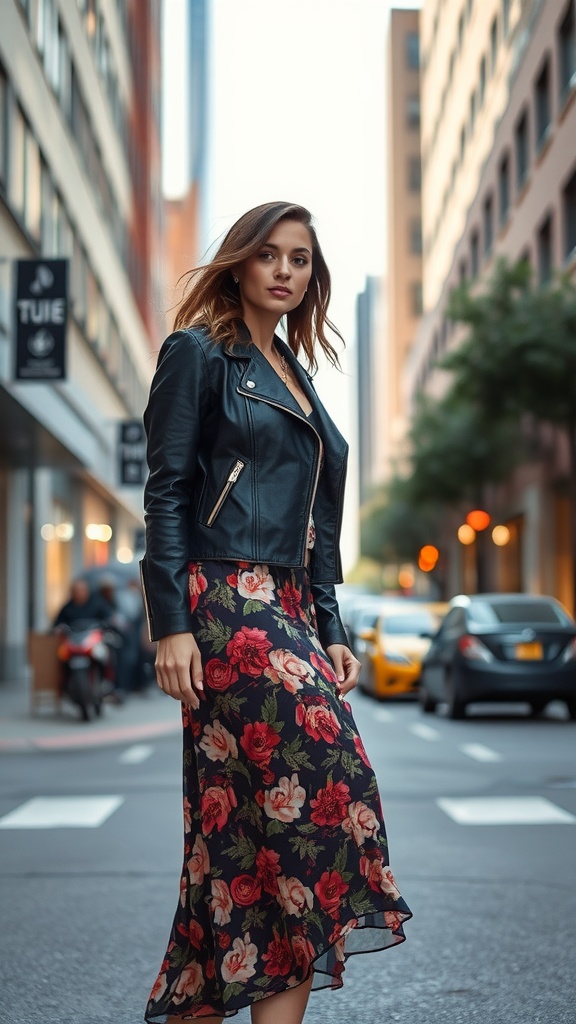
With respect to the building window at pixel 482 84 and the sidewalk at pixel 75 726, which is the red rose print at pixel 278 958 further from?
the building window at pixel 482 84

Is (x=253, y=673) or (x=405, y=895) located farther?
(x=405, y=895)

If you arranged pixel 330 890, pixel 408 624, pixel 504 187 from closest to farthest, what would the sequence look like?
pixel 330 890, pixel 408 624, pixel 504 187

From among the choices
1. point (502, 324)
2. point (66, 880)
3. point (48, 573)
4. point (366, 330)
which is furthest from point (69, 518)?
point (366, 330)

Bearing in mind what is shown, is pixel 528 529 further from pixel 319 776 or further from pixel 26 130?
pixel 319 776

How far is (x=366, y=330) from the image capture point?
18525 centimetres

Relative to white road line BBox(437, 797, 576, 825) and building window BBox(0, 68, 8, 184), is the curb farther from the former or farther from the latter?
building window BBox(0, 68, 8, 184)

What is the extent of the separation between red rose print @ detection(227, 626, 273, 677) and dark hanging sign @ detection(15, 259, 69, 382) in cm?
1544

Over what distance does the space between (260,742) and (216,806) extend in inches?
7.0

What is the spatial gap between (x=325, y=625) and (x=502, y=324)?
79.2 ft

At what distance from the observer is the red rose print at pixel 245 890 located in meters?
2.93

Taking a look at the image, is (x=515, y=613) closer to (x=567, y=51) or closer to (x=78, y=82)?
(x=78, y=82)

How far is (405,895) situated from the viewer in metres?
5.79

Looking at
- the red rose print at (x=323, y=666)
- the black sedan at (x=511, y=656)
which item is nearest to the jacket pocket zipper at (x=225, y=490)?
the red rose print at (x=323, y=666)

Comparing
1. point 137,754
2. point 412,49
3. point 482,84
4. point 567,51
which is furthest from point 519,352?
point 412,49
